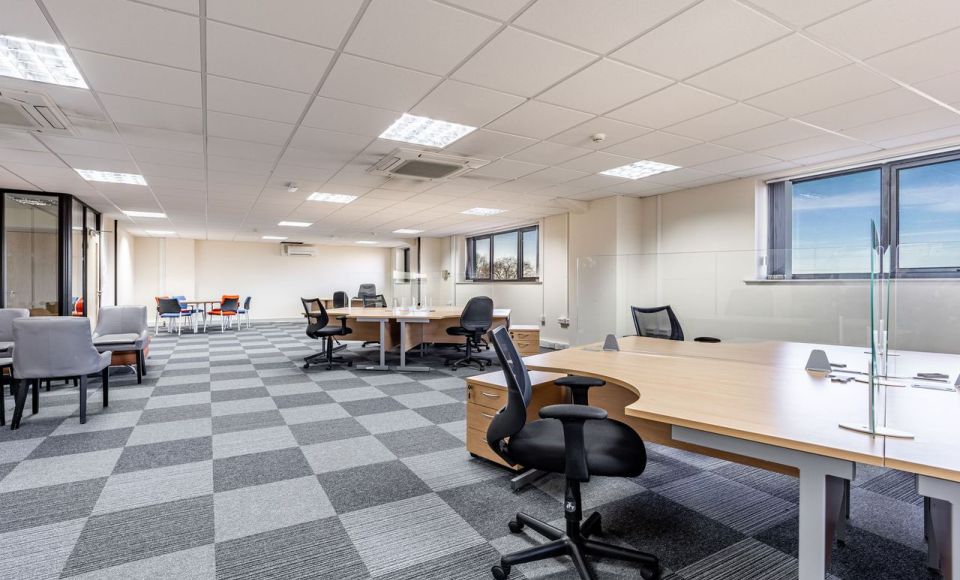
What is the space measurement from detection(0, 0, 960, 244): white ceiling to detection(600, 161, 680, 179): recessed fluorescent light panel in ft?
0.68

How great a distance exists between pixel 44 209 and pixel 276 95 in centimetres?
568

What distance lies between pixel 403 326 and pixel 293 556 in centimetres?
418

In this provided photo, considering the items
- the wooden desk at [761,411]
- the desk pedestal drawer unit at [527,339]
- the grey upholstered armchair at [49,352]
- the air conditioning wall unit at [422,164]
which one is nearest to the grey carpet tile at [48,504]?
the grey upholstered armchair at [49,352]

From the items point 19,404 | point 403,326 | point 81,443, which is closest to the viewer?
point 81,443

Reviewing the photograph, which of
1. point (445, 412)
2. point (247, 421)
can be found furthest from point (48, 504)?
point (445, 412)

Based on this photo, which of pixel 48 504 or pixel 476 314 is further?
pixel 476 314

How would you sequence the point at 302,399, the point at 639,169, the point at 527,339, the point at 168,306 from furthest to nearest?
the point at 168,306 < the point at 527,339 < the point at 639,169 < the point at 302,399

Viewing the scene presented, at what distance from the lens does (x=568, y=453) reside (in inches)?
64.2

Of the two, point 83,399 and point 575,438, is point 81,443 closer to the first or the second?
point 83,399

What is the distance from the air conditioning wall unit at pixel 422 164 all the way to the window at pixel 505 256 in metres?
4.54

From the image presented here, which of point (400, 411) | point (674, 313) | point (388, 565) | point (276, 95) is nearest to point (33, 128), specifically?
point (276, 95)

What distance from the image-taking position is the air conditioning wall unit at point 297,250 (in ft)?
44.1

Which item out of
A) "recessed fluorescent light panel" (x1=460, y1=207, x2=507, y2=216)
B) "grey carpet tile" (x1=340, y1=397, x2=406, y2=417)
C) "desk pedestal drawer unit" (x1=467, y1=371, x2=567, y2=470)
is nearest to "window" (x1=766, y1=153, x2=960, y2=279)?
"desk pedestal drawer unit" (x1=467, y1=371, x2=567, y2=470)

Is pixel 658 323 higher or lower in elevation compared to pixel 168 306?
higher
